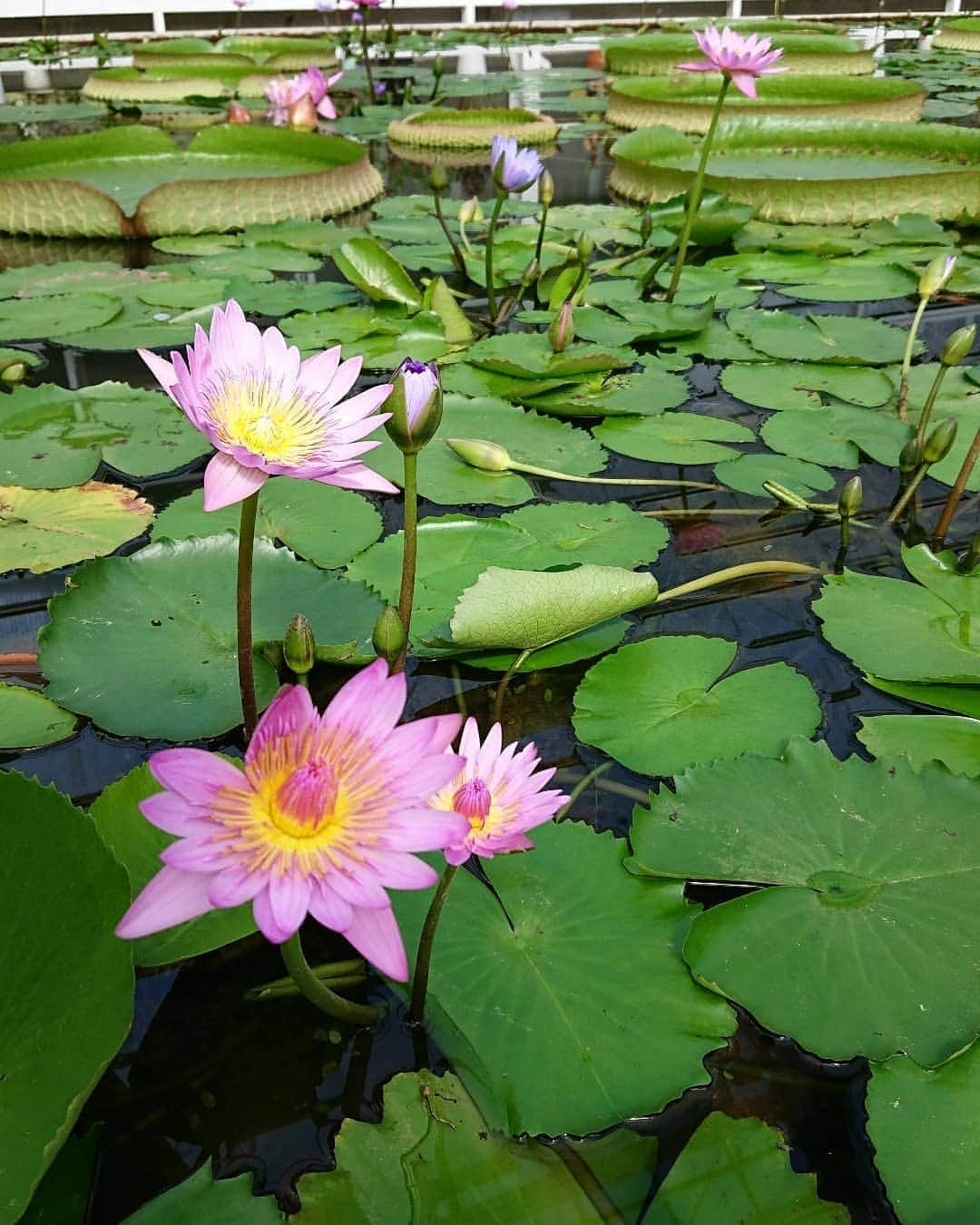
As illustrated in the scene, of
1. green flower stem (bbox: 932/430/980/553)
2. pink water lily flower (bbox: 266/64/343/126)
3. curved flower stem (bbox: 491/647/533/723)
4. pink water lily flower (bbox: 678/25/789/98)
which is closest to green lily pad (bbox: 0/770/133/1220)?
curved flower stem (bbox: 491/647/533/723)

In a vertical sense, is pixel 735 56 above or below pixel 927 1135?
above

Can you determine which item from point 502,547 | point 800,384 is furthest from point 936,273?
point 502,547

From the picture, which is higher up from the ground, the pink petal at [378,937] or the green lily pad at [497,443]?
the pink petal at [378,937]

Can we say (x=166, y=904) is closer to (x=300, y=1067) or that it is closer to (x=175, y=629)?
(x=300, y=1067)

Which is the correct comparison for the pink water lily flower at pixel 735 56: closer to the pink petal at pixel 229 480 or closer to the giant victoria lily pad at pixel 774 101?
the pink petal at pixel 229 480

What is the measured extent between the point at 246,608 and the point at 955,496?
1.17 metres

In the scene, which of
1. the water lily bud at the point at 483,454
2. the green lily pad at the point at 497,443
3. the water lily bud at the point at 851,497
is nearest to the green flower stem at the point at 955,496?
the water lily bud at the point at 851,497

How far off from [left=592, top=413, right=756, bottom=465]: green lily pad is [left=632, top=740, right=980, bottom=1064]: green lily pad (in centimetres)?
82

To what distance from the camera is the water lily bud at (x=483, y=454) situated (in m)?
1.64

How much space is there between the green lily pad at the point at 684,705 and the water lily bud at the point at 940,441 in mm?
570

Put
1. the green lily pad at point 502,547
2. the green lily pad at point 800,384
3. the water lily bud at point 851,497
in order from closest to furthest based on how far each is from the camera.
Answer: the green lily pad at point 502,547
the water lily bud at point 851,497
the green lily pad at point 800,384

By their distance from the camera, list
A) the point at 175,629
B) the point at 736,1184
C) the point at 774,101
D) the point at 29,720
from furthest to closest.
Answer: the point at 774,101
the point at 175,629
the point at 29,720
the point at 736,1184

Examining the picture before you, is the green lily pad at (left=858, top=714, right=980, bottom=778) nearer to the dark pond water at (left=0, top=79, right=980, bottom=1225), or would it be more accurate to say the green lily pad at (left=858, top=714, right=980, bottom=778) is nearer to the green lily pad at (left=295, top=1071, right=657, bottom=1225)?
the dark pond water at (left=0, top=79, right=980, bottom=1225)

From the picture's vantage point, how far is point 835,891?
907 mm
